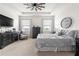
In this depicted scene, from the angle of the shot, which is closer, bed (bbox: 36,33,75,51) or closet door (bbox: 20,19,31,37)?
closet door (bbox: 20,19,31,37)

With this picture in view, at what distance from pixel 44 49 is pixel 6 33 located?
4.99 feet

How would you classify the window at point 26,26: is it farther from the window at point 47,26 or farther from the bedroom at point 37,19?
the window at point 47,26

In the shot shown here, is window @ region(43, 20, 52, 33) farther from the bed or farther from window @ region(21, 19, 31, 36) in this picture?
the bed

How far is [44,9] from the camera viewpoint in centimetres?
232

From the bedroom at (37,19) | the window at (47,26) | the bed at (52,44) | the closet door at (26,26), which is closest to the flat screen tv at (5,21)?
the bedroom at (37,19)

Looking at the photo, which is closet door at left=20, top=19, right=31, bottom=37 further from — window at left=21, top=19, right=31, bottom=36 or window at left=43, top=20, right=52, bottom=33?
window at left=43, top=20, right=52, bottom=33

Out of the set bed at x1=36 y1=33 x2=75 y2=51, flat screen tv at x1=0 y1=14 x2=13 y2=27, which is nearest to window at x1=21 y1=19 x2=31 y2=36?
flat screen tv at x1=0 y1=14 x2=13 y2=27

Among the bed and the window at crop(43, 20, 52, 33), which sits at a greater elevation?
the window at crop(43, 20, 52, 33)

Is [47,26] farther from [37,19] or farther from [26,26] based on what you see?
[26,26]

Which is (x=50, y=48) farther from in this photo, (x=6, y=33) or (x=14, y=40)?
(x=6, y=33)

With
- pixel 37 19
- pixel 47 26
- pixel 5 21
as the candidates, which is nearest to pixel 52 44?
pixel 47 26

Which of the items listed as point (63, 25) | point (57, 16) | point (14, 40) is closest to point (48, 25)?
point (57, 16)

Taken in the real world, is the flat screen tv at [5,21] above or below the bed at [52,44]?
above

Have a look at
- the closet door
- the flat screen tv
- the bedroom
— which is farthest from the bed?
the flat screen tv
